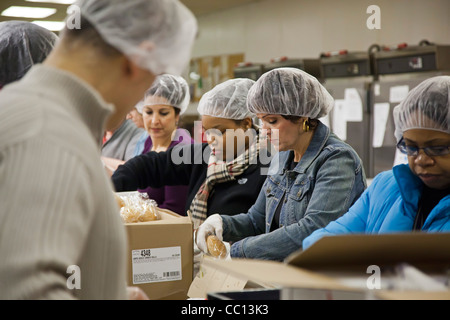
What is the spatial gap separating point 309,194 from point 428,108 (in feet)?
2.20

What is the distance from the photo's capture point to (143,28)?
0.98 metres

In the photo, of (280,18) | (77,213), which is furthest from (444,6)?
(77,213)

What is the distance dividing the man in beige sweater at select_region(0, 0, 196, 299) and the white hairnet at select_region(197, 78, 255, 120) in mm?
1619

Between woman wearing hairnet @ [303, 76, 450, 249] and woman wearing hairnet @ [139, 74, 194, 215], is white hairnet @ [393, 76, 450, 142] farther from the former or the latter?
woman wearing hairnet @ [139, 74, 194, 215]

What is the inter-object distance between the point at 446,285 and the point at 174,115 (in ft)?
8.81

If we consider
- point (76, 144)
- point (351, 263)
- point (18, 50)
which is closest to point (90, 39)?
point (76, 144)

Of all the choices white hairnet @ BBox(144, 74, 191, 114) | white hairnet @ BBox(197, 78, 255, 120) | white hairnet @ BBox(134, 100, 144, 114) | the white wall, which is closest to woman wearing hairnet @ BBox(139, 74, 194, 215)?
white hairnet @ BBox(144, 74, 191, 114)

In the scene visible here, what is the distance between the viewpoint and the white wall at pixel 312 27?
6203 millimetres

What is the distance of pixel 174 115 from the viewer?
140 inches

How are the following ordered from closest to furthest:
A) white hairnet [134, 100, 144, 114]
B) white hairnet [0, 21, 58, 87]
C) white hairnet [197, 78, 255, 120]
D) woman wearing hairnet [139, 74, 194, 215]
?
white hairnet [0, 21, 58, 87], white hairnet [197, 78, 255, 120], woman wearing hairnet [139, 74, 194, 215], white hairnet [134, 100, 144, 114]

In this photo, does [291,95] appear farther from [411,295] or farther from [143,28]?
[411,295]

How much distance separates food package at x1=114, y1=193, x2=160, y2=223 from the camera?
189 centimetres

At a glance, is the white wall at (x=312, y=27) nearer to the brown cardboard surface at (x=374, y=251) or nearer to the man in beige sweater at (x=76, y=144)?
the brown cardboard surface at (x=374, y=251)

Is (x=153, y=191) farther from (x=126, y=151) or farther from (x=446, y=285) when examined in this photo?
(x=446, y=285)
